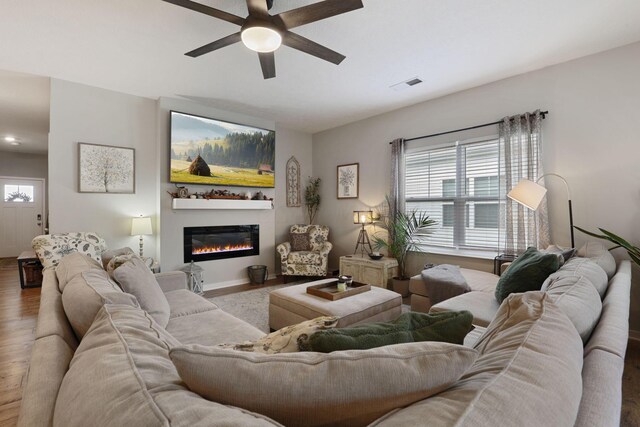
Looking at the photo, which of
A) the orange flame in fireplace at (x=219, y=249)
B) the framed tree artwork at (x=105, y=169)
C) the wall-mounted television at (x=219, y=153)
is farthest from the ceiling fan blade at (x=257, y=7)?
the orange flame in fireplace at (x=219, y=249)

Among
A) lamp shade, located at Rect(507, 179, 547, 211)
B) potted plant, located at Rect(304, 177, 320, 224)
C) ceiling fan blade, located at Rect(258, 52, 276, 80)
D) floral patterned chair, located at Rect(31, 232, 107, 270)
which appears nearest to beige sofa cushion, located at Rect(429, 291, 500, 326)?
lamp shade, located at Rect(507, 179, 547, 211)

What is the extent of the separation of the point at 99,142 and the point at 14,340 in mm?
2410

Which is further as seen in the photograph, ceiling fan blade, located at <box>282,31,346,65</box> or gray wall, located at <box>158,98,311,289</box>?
gray wall, located at <box>158,98,311,289</box>

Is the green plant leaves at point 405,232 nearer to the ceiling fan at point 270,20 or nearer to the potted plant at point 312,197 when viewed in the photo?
the potted plant at point 312,197

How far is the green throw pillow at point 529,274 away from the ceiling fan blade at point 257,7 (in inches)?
98.1

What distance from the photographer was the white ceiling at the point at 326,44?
233cm

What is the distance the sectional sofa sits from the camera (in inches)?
21.5

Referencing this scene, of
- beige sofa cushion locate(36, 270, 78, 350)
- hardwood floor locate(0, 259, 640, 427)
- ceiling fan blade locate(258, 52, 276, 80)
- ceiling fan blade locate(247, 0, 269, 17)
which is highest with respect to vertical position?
ceiling fan blade locate(247, 0, 269, 17)

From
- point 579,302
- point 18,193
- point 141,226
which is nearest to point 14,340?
point 141,226

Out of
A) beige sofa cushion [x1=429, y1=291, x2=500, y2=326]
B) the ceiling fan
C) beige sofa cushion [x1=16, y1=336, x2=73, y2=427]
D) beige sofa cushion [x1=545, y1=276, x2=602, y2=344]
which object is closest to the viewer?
beige sofa cushion [x1=16, y1=336, x2=73, y2=427]

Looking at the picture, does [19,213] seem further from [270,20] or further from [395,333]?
[395,333]

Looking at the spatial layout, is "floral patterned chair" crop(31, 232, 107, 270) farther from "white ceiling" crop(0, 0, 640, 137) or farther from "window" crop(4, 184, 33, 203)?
"window" crop(4, 184, 33, 203)

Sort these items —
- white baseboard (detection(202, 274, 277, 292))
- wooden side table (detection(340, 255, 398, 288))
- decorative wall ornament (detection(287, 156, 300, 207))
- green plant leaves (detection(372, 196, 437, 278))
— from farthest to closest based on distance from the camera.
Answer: decorative wall ornament (detection(287, 156, 300, 207))
white baseboard (detection(202, 274, 277, 292))
green plant leaves (detection(372, 196, 437, 278))
wooden side table (detection(340, 255, 398, 288))

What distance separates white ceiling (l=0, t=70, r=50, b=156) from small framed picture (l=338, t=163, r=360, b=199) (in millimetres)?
4258
